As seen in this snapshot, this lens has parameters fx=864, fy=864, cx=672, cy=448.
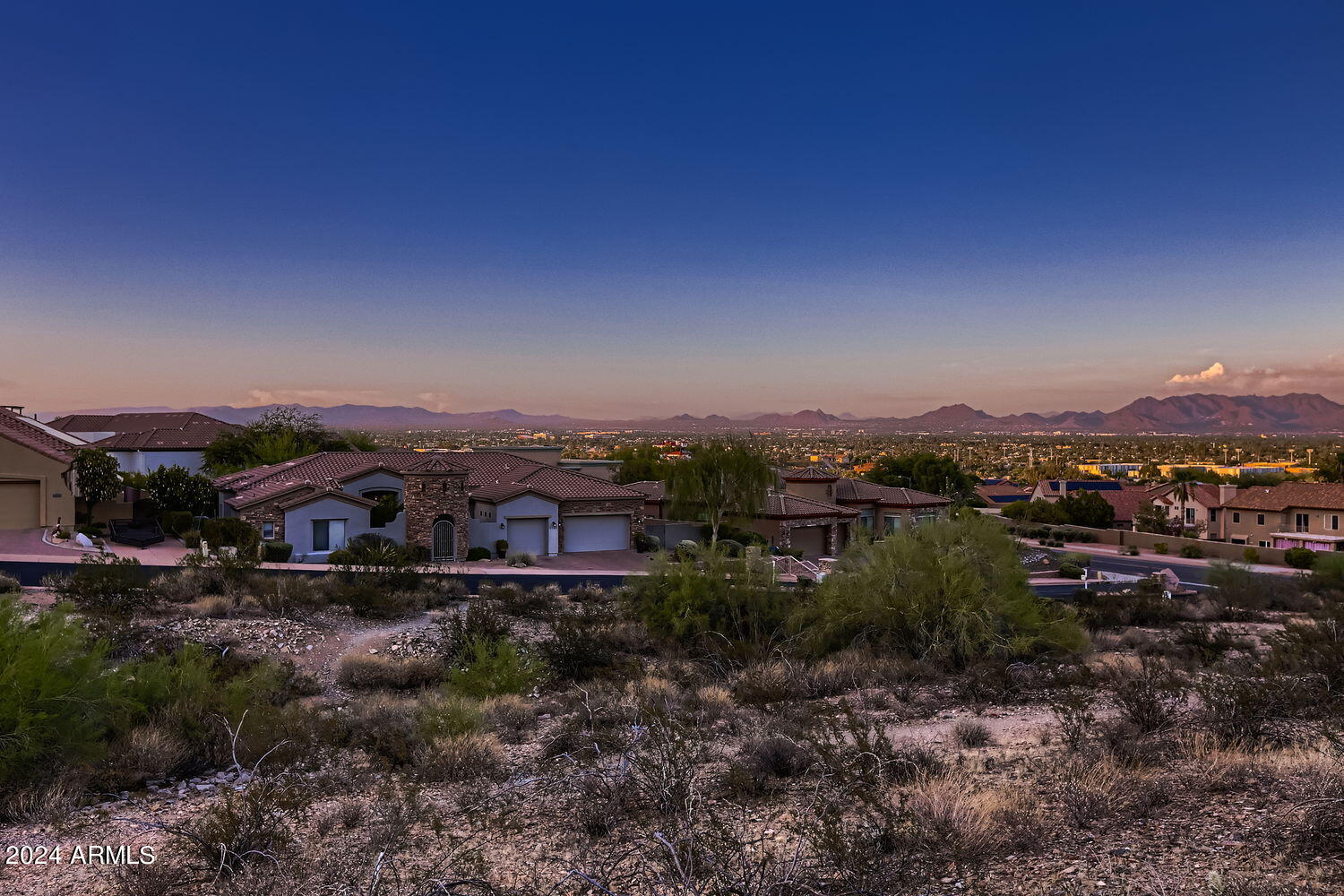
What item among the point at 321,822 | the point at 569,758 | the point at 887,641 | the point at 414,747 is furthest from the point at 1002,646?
the point at 321,822

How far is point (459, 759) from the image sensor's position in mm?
8484

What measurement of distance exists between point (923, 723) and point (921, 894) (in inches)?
227

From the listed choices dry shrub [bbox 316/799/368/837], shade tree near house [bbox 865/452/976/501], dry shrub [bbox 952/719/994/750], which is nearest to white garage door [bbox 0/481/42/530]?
dry shrub [bbox 316/799/368/837]

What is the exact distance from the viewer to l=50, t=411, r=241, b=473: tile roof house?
62.9 meters

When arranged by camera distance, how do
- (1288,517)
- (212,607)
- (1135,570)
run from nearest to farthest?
(212,607), (1135,570), (1288,517)

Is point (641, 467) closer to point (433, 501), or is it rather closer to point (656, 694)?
point (433, 501)

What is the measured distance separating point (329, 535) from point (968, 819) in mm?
32216

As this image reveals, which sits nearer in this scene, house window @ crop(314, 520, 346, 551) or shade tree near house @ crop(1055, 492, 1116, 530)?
house window @ crop(314, 520, 346, 551)

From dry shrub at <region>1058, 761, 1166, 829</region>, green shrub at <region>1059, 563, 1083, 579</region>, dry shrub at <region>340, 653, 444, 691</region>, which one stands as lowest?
green shrub at <region>1059, 563, 1083, 579</region>

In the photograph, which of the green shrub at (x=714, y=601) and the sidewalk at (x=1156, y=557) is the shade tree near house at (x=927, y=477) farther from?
the green shrub at (x=714, y=601)

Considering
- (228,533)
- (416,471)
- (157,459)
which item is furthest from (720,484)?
(157,459)

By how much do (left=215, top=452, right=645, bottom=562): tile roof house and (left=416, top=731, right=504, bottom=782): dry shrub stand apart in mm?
26539

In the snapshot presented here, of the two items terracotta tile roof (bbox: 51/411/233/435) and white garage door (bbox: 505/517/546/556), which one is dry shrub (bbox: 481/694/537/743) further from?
terracotta tile roof (bbox: 51/411/233/435)

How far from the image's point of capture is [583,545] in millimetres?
38781
